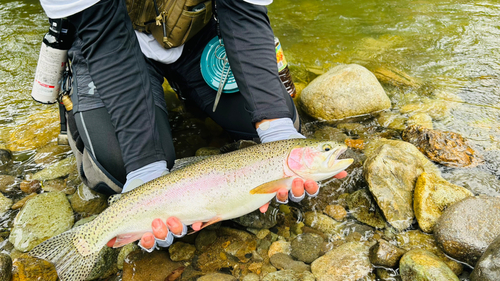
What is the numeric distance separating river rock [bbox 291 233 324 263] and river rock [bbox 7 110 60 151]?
3.08 m

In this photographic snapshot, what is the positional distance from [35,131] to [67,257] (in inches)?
94.8

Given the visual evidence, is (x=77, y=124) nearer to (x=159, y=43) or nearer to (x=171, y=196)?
(x=159, y=43)

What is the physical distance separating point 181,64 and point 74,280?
201 cm

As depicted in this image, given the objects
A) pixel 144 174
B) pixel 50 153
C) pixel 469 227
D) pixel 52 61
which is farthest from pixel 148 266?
pixel 469 227

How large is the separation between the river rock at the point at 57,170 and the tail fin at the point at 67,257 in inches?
50.5

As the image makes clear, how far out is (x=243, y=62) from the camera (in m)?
2.55

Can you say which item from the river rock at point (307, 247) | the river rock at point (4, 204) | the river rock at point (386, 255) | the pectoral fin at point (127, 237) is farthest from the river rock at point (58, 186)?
the river rock at point (386, 255)

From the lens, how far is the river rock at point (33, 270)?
2.38 m

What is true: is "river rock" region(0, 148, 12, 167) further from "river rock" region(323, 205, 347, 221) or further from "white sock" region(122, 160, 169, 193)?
"river rock" region(323, 205, 347, 221)

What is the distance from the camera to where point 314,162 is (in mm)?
2182

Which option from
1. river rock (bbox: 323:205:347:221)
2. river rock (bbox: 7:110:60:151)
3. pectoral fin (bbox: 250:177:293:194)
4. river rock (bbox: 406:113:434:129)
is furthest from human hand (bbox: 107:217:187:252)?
river rock (bbox: 406:113:434:129)

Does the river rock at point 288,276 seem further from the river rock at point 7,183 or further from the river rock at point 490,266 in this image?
the river rock at point 7,183

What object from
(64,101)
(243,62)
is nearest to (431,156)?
(243,62)

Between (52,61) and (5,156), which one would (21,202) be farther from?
(52,61)
